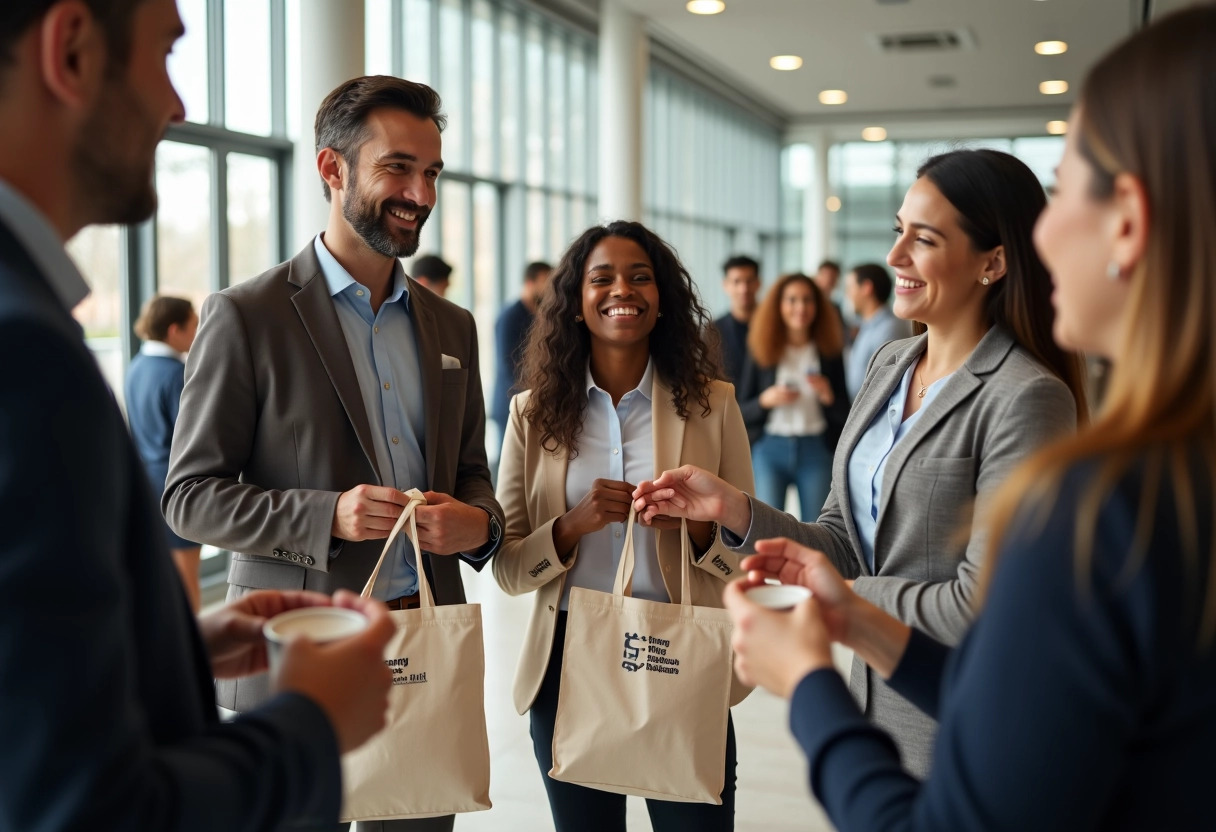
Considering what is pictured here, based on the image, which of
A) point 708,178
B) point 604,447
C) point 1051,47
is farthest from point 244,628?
point 708,178

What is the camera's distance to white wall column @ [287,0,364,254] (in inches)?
187

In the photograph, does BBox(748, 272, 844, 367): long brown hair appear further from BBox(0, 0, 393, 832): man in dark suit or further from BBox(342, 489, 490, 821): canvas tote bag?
BBox(0, 0, 393, 832): man in dark suit

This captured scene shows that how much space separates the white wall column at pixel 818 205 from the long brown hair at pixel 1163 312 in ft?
52.4

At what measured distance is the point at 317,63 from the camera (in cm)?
479

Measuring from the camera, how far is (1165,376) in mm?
841

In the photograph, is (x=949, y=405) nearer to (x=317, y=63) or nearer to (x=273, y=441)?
(x=273, y=441)

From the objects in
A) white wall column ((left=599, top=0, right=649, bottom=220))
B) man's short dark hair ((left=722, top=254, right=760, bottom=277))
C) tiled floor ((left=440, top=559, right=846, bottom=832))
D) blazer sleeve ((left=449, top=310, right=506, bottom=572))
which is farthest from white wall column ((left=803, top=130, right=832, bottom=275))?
blazer sleeve ((left=449, top=310, right=506, bottom=572))

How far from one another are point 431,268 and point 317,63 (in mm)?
1919

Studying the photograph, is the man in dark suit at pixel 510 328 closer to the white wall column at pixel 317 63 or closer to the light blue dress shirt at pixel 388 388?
the white wall column at pixel 317 63

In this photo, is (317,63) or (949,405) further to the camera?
(317,63)

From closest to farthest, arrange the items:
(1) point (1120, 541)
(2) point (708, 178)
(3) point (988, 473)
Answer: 1. (1) point (1120, 541)
2. (3) point (988, 473)
3. (2) point (708, 178)

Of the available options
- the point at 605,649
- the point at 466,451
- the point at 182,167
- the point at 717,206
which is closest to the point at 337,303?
the point at 466,451

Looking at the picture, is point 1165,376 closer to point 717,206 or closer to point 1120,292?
point 1120,292

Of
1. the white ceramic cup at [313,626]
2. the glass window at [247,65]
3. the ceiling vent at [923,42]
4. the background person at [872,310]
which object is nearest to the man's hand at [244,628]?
the white ceramic cup at [313,626]
